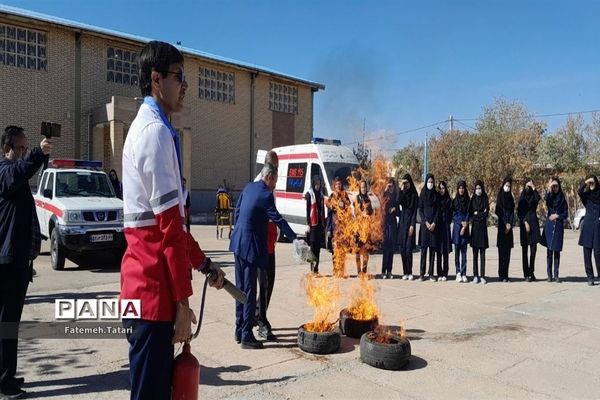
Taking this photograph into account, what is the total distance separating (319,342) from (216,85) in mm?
23105

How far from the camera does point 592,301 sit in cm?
824

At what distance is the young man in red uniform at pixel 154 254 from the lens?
2.22m

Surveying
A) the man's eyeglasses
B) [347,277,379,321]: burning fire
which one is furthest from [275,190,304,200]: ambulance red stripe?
the man's eyeglasses

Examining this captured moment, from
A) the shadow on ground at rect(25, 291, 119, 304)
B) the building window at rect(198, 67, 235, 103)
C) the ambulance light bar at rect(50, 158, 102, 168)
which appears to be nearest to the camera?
the shadow on ground at rect(25, 291, 119, 304)

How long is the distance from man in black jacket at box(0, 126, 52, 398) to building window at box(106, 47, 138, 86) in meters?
19.6

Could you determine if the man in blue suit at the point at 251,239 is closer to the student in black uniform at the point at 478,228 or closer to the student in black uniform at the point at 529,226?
the student in black uniform at the point at 478,228

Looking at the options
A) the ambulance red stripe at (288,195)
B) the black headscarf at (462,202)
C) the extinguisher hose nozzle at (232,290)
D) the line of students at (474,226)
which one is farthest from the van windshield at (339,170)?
the extinguisher hose nozzle at (232,290)

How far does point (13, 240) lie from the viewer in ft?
13.2

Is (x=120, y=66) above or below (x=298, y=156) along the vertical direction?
above

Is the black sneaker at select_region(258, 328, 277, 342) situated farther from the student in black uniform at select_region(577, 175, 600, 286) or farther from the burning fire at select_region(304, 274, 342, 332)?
the student in black uniform at select_region(577, 175, 600, 286)

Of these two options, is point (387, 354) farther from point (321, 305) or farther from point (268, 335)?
point (268, 335)

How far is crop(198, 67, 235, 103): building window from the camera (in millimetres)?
25625

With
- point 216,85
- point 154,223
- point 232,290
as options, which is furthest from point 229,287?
point 216,85

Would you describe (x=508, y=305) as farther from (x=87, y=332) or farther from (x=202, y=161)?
→ (x=202, y=161)
